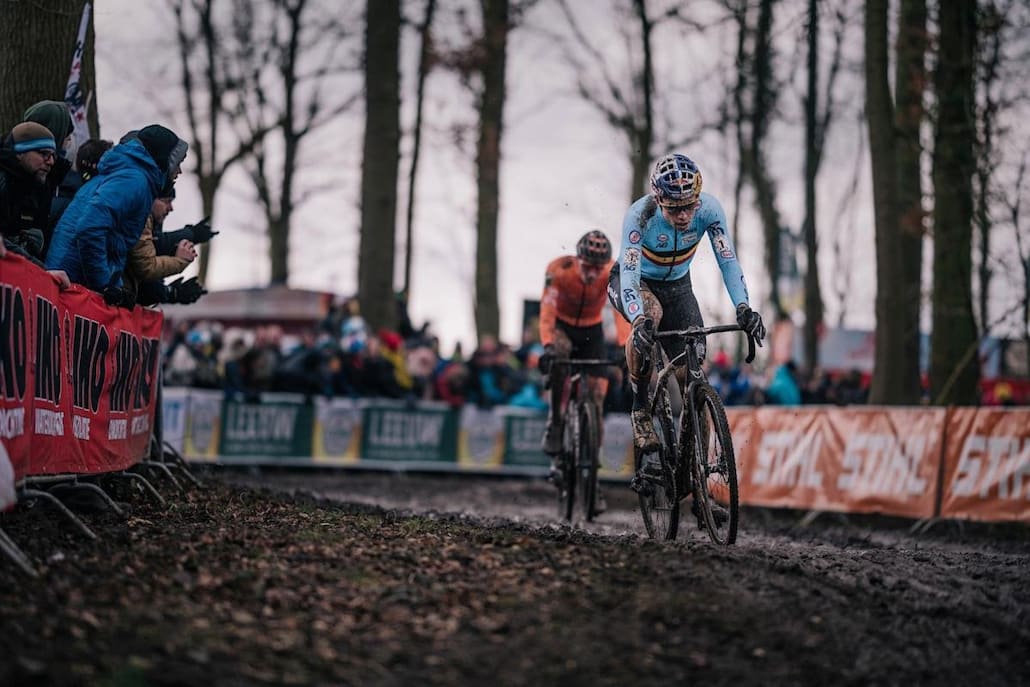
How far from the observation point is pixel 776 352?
2592 cm

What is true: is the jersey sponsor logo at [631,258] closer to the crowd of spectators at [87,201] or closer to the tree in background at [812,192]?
the crowd of spectators at [87,201]

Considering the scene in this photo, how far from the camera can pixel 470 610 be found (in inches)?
226

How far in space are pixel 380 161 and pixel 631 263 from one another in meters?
15.2

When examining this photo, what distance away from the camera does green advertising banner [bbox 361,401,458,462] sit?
69.3 ft

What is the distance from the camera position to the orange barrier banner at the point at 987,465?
12.5m

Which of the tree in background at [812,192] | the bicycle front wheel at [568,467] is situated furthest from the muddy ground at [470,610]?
the tree in background at [812,192]

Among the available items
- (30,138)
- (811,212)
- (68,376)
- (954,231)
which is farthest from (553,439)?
(811,212)

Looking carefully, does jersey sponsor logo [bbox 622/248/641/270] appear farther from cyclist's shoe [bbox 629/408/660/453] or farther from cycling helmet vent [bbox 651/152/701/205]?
cyclist's shoe [bbox 629/408/660/453]

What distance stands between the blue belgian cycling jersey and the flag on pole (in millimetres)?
4816

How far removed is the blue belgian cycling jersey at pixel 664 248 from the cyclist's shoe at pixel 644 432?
893 millimetres

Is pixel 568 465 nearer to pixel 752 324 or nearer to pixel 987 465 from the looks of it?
pixel 987 465

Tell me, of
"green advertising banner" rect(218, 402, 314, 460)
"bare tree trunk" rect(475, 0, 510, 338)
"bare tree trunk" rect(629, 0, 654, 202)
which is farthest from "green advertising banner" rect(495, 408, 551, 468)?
"bare tree trunk" rect(629, 0, 654, 202)

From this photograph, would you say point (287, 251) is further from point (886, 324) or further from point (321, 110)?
point (886, 324)

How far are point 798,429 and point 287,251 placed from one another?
67.7 ft
